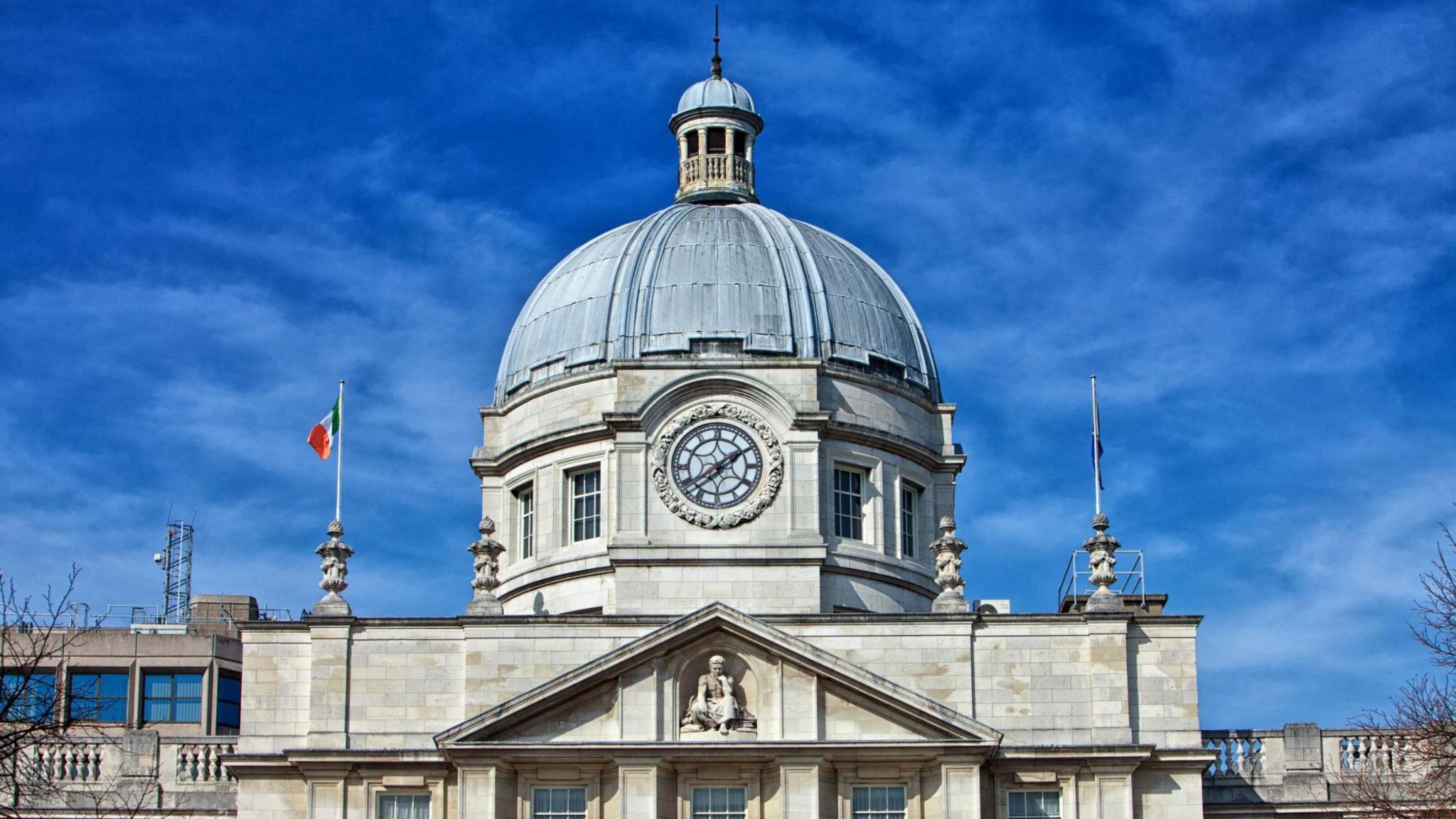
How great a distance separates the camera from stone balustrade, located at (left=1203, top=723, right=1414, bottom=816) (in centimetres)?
6469

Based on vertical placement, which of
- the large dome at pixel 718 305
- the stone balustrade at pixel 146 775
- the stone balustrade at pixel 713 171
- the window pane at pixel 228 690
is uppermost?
the stone balustrade at pixel 713 171

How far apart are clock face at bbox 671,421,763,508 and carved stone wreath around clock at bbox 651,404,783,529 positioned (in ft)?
0.32

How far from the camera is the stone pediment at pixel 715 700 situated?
202ft

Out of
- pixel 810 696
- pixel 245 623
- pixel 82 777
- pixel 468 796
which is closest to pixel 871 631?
pixel 810 696

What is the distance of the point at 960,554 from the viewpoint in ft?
217

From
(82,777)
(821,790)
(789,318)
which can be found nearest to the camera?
(821,790)

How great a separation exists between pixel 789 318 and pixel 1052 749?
14940 mm

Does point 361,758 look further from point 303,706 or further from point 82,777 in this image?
point 82,777

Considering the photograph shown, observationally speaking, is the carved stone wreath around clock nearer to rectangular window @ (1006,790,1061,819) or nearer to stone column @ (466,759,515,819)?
stone column @ (466,759,515,819)

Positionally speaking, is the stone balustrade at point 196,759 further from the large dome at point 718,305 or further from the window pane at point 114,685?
the window pane at point 114,685

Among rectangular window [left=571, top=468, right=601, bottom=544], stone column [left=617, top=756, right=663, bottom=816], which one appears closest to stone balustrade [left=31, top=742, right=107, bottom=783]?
rectangular window [left=571, top=468, right=601, bottom=544]

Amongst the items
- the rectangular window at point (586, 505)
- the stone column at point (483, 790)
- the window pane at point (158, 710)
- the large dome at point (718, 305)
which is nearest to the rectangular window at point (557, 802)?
the stone column at point (483, 790)

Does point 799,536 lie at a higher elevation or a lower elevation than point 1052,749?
higher

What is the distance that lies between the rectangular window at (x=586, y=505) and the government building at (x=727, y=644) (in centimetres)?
9
